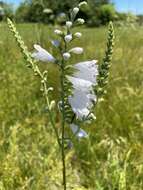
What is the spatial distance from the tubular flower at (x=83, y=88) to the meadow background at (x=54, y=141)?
3.84 feet

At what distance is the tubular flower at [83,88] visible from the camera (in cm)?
140

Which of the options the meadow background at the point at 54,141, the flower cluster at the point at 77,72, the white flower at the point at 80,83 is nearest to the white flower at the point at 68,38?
the flower cluster at the point at 77,72

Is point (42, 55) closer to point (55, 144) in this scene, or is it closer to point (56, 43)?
point (56, 43)

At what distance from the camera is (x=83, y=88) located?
141cm

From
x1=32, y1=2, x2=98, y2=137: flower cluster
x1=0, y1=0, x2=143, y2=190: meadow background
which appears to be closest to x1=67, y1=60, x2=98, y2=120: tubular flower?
x1=32, y1=2, x2=98, y2=137: flower cluster

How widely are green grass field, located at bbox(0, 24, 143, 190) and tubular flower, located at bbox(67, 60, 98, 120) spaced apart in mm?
1195

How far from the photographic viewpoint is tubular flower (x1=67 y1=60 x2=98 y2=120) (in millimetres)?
1400

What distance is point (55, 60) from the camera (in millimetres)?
1420

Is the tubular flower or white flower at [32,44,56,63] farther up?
white flower at [32,44,56,63]

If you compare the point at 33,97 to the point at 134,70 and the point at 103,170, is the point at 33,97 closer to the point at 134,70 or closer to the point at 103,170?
the point at 134,70

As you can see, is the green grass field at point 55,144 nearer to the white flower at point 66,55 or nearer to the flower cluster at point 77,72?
the flower cluster at point 77,72

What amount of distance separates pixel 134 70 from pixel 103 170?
272cm

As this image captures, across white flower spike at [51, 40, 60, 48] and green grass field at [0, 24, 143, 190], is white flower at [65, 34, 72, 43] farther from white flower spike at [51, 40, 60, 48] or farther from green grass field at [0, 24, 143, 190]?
green grass field at [0, 24, 143, 190]

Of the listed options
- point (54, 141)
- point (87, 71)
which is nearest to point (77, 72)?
point (87, 71)
